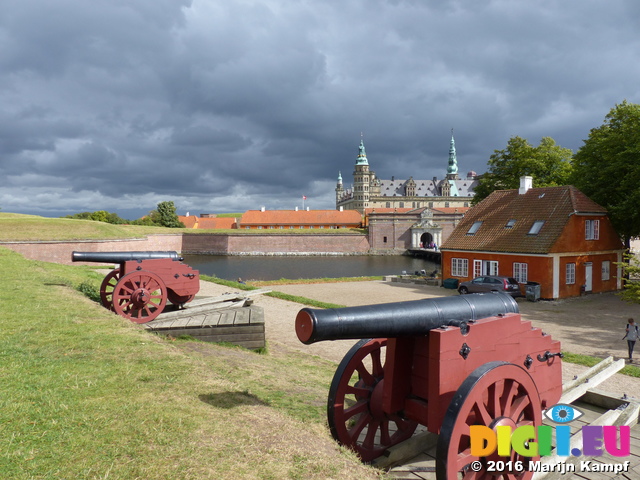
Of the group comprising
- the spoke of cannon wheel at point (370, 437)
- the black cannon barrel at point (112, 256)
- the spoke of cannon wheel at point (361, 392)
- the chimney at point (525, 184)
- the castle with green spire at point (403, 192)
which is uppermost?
A: the castle with green spire at point (403, 192)

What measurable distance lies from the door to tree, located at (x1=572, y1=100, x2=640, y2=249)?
286cm

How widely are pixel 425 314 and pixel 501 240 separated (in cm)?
1864

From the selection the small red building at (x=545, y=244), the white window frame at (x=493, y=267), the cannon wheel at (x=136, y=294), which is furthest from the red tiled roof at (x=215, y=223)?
the cannon wheel at (x=136, y=294)

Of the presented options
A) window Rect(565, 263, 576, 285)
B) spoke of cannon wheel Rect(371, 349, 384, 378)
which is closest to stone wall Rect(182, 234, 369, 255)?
window Rect(565, 263, 576, 285)

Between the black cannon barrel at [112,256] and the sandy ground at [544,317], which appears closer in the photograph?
the black cannon barrel at [112,256]

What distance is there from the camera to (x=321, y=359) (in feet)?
28.4

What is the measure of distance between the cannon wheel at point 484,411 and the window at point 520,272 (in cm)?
1675

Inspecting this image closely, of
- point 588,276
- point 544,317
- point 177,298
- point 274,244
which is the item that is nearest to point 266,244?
point 274,244

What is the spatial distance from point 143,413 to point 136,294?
5252 millimetres

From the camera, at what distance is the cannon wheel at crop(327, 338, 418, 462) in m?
3.81

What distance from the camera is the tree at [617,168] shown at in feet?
64.7

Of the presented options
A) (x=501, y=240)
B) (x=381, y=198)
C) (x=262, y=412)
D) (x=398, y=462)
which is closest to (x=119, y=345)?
(x=262, y=412)

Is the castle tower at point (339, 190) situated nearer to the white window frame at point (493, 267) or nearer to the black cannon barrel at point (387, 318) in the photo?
the white window frame at point (493, 267)

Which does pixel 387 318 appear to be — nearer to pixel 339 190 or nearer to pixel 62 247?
pixel 62 247
